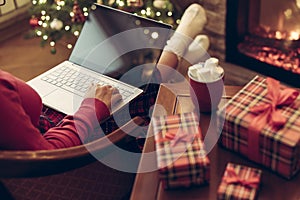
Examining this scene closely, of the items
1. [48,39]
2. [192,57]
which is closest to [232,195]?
[192,57]

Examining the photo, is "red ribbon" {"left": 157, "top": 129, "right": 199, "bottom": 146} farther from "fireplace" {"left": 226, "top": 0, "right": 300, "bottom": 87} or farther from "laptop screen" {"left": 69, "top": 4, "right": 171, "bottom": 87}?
"fireplace" {"left": 226, "top": 0, "right": 300, "bottom": 87}

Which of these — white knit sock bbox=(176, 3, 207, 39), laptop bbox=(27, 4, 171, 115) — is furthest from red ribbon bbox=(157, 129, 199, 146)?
white knit sock bbox=(176, 3, 207, 39)

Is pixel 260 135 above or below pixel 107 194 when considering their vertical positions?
above

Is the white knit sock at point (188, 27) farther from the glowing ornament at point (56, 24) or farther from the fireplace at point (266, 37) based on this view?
the glowing ornament at point (56, 24)

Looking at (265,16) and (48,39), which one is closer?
(265,16)

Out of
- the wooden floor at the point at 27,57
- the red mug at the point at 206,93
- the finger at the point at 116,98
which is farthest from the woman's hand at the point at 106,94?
the wooden floor at the point at 27,57

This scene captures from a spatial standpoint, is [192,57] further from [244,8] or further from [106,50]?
[106,50]

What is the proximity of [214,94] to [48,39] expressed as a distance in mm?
1829

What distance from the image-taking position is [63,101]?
1.60 m

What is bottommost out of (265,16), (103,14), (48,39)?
(48,39)

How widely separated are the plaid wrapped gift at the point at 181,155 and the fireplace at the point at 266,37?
4.17 ft

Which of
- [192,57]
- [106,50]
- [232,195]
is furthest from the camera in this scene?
[192,57]

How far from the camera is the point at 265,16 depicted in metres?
2.39

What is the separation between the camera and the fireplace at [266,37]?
7.53 feet
